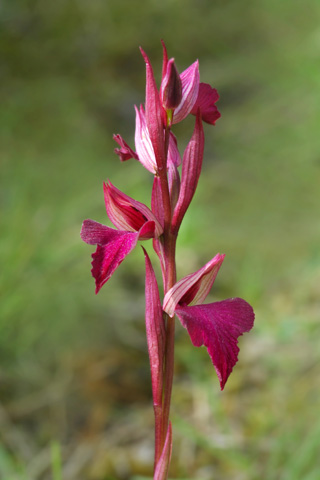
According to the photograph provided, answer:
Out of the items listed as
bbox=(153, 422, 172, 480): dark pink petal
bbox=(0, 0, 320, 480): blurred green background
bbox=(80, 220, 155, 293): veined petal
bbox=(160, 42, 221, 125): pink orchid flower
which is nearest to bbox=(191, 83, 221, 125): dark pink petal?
bbox=(160, 42, 221, 125): pink orchid flower

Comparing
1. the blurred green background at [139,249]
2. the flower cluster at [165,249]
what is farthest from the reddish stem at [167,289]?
the blurred green background at [139,249]

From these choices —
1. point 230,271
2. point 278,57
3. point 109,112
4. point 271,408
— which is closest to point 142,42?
point 109,112

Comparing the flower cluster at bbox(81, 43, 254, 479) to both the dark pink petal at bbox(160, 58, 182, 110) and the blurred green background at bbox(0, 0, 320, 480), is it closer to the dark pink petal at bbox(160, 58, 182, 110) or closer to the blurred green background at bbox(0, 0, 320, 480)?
the dark pink petal at bbox(160, 58, 182, 110)

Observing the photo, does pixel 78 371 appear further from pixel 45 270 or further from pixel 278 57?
pixel 278 57

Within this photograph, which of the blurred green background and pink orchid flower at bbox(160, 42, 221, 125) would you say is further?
the blurred green background

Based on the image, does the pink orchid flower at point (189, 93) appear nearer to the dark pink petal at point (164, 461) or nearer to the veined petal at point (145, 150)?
the veined petal at point (145, 150)
